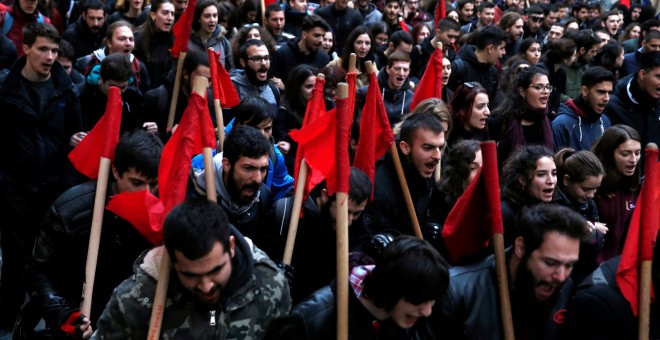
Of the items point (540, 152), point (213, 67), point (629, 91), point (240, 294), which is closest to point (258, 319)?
point (240, 294)

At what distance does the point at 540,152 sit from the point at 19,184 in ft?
12.0

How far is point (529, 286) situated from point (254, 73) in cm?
426

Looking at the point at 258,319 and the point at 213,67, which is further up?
the point at 213,67

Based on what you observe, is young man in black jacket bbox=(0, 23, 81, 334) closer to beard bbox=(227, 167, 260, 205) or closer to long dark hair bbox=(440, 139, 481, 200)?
beard bbox=(227, 167, 260, 205)

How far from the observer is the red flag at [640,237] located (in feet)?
11.0

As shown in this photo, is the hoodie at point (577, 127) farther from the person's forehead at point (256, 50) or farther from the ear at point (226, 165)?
the ear at point (226, 165)

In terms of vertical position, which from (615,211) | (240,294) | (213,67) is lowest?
(615,211)

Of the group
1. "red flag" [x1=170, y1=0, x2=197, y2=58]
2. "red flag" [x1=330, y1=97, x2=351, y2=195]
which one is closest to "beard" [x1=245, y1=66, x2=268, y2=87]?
"red flag" [x1=170, y1=0, x2=197, y2=58]

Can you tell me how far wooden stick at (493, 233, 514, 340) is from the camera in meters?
3.38

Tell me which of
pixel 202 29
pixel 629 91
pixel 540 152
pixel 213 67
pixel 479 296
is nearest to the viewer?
pixel 479 296

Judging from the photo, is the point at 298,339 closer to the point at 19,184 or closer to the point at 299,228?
the point at 299,228

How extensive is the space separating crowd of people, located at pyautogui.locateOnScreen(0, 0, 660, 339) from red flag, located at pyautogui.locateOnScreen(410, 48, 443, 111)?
0.73 feet

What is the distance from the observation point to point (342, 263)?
3432mm

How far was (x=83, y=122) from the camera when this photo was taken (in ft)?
20.7
